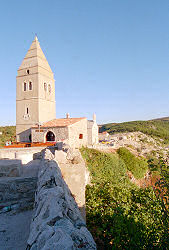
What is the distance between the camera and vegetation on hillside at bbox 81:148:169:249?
114 inches

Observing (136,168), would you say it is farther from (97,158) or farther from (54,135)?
(54,135)

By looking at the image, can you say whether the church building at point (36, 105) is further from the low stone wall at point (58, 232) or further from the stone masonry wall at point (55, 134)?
the low stone wall at point (58, 232)

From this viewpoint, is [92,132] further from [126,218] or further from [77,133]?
[126,218]

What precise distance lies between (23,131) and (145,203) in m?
16.6

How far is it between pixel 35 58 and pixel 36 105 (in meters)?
6.18

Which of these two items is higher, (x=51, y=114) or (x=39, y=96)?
(x=39, y=96)

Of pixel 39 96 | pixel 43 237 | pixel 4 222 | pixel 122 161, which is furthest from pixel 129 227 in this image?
pixel 39 96

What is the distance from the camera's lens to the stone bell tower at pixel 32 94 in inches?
746

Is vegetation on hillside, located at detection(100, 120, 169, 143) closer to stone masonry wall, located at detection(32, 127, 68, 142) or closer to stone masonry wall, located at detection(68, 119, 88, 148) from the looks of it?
stone masonry wall, located at detection(68, 119, 88, 148)

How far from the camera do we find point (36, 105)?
18844 mm

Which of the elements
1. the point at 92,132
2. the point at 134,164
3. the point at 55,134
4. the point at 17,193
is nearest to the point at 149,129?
the point at 92,132

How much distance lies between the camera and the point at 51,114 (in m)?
21.1

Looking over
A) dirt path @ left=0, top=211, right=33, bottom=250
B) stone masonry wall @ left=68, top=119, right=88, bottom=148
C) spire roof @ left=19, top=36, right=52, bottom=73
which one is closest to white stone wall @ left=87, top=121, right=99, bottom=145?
stone masonry wall @ left=68, top=119, right=88, bottom=148

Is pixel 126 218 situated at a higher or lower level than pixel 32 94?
lower
